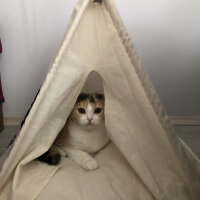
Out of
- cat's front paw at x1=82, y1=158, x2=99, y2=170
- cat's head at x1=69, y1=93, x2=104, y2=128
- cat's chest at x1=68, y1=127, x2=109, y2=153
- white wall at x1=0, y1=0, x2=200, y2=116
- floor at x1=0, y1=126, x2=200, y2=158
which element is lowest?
floor at x1=0, y1=126, x2=200, y2=158

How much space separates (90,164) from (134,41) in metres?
0.82

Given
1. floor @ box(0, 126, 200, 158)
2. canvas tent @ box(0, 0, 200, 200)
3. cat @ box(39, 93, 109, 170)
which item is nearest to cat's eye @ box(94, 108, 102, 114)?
cat @ box(39, 93, 109, 170)

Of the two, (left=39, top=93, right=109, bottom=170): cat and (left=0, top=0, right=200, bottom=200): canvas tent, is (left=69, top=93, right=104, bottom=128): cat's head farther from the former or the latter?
(left=0, top=0, right=200, bottom=200): canvas tent

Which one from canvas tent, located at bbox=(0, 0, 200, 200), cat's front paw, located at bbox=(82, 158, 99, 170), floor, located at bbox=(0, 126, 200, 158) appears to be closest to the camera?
canvas tent, located at bbox=(0, 0, 200, 200)

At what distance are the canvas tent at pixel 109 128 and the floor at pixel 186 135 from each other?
0.52 metres

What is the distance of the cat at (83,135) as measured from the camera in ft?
3.05

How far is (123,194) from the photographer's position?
2.68ft

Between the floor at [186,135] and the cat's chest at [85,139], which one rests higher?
the cat's chest at [85,139]

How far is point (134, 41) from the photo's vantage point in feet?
4.62

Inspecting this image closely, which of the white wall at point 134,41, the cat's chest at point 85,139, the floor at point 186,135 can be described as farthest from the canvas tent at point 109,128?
the white wall at point 134,41

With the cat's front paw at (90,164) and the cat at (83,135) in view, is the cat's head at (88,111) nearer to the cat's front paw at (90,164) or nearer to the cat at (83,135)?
the cat at (83,135)

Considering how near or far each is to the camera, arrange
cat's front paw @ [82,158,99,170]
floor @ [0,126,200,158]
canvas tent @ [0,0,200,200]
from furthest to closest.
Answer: floor @ [0,126,200,158] → cat's front paw @ [82,158,99,170] → canvas tent @ [0,0,200,200]

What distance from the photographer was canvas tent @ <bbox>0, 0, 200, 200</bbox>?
0.73 metres

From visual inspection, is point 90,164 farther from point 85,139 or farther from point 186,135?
point 186,135
